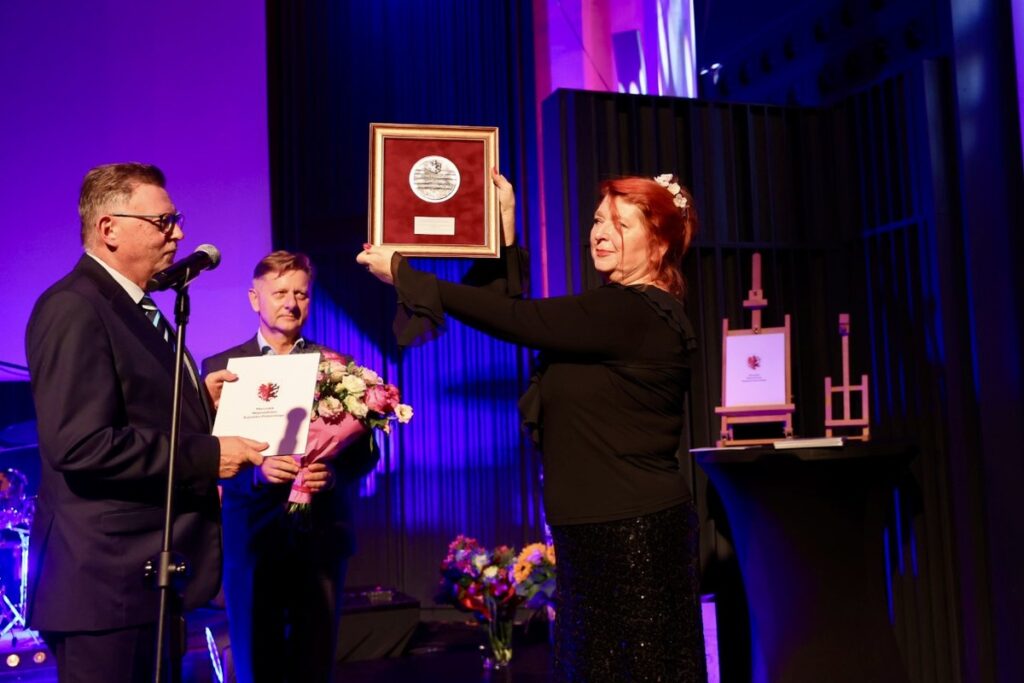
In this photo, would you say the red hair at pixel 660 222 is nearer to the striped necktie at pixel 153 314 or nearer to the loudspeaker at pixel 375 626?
the striped necktie at pixel 153 314

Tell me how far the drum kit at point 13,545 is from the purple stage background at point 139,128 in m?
0.67

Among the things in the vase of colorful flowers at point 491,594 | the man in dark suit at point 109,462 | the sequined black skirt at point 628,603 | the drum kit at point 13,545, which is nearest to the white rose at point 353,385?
the man in dark suit at point 109,462

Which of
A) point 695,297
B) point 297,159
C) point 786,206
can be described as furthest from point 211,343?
point 786,206

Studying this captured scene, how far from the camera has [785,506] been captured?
355 centimetres

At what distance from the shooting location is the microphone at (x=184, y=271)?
2.05 m

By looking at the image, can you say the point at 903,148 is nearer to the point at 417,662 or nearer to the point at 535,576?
the point at 535,576

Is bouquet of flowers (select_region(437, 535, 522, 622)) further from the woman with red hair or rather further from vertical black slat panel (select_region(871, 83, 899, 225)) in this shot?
the woman with red hair

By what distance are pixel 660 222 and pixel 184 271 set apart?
3.50ft

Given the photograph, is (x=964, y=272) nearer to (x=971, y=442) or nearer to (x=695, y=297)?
(x=971, y=442)

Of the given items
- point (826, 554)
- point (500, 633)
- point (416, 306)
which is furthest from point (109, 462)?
point (500, 633)

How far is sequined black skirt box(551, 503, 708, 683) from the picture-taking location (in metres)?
2.27

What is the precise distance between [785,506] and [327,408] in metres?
1.60

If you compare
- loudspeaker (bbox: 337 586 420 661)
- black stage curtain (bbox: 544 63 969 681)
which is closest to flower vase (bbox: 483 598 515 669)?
loudspeaker (bbox: 337 586 420 661)

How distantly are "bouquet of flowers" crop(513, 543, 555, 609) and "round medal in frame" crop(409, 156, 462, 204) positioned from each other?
2446 millimetres
